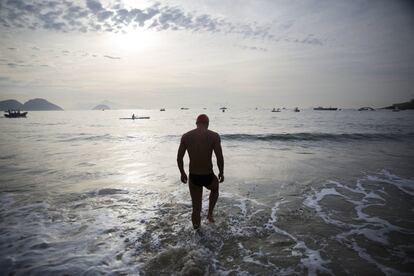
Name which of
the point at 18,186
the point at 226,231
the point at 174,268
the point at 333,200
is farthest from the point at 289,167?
the point at 18,186

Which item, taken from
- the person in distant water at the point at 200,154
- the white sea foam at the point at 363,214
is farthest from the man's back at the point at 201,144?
the white sea foam at the point at 363,214

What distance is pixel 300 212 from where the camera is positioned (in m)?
6.87

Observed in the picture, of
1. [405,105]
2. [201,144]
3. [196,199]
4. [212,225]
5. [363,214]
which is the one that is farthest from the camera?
[405,105]

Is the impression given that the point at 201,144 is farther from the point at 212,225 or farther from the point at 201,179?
the point at 212,225

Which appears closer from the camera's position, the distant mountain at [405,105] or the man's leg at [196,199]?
the man's leg at [196,199]

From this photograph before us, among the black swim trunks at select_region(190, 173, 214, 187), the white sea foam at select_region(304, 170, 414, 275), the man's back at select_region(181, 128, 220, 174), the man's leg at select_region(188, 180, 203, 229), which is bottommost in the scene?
the white sea foam at select_region(304, 170, 414, 275)

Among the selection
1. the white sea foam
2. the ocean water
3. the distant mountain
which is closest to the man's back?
the ocean water

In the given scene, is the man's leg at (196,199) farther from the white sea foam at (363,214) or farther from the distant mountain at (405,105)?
the distant mountain at (405,105)

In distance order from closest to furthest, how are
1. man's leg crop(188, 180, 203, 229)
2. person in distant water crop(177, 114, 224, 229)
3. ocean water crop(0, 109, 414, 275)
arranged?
1. ocean water crop(0, 109, 414, 275)
2. person in distant water crop(177, 114, 224, 229)
3. man's leg crop(188, 180, 203, 229)

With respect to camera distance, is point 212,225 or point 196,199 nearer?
point 196,199

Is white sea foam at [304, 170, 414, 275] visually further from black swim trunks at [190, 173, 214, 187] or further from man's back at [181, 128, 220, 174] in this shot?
man's back at [181, 128, 220, 174]

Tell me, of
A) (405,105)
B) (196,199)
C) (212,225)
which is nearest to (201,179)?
(196,199)

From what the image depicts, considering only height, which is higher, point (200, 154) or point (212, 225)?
point (200, 154)

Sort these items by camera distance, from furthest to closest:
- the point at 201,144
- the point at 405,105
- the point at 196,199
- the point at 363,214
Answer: the point at 405,105 → the point at 363,214 → the point at 196,199 → the point at 201,144
